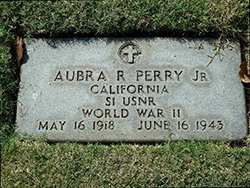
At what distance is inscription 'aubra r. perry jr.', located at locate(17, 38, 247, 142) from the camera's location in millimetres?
3432

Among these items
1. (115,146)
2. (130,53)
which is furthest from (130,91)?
(115,146)

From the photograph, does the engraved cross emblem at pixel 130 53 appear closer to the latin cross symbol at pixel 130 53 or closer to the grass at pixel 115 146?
the latin cross symbol at pixel 130 53

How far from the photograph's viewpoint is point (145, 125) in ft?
11.2

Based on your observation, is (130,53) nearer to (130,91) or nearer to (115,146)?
(130,91)

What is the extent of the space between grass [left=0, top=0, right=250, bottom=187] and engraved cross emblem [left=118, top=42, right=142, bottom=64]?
0.15 m

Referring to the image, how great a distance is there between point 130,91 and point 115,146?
0.51 m

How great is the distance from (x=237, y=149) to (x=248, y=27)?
122 centimetres

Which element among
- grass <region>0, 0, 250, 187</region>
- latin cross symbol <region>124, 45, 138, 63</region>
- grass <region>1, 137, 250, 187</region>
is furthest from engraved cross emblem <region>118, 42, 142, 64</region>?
grass <region>1, 137, 250, 187</region>

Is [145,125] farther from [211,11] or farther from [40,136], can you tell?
[211,11]

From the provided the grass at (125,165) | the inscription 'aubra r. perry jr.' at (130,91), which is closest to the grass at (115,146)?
the grass at (125,165)

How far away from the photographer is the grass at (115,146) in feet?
10.8

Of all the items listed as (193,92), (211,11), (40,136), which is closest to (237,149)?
(193,92)

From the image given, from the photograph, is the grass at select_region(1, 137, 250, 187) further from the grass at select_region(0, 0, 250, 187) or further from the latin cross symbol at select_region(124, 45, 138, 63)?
the latin cross symbol at select_region(124, 45, 138, 63)

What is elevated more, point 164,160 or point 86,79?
point 86,79
